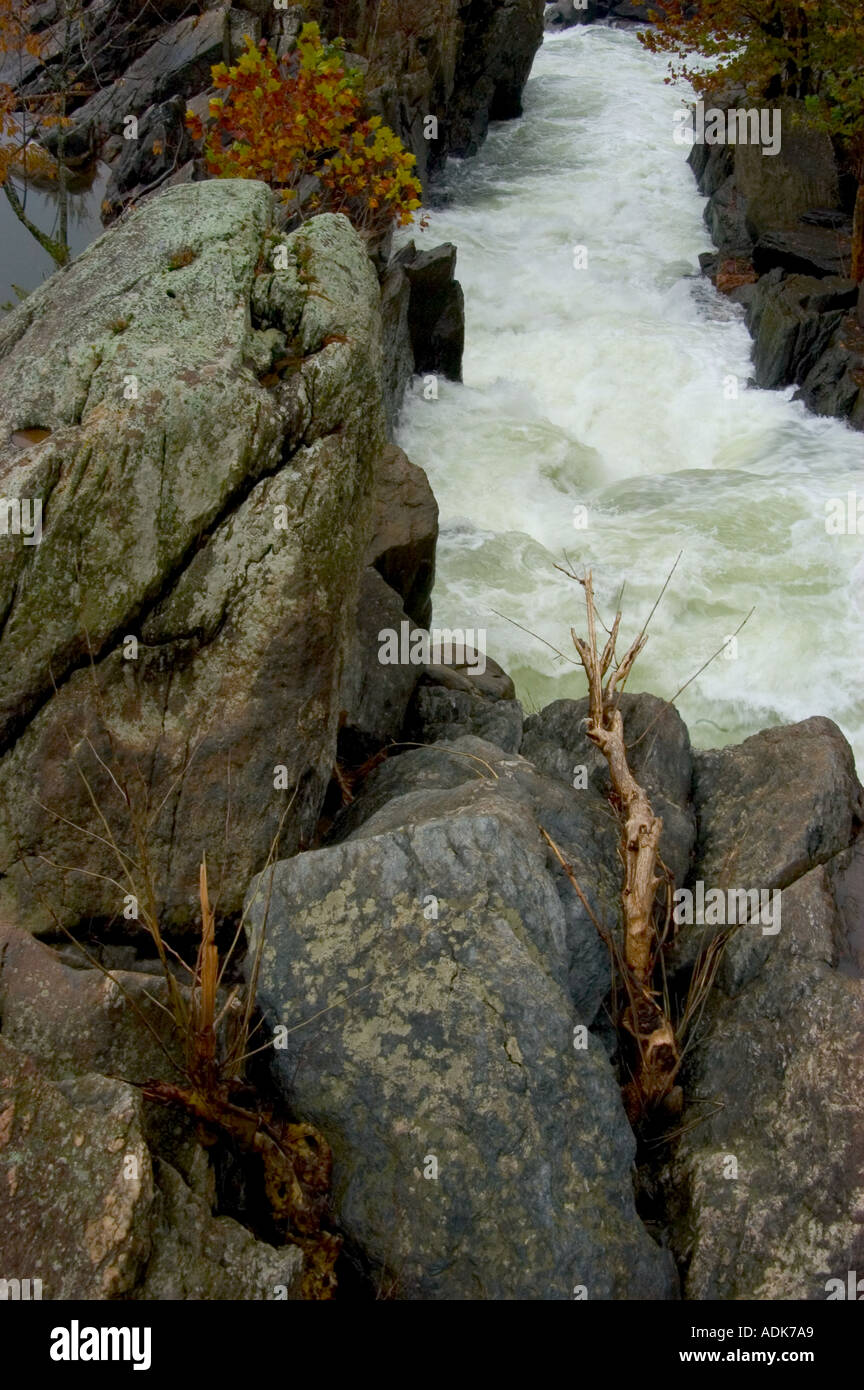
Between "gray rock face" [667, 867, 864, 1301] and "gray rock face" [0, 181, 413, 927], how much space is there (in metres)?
2.70

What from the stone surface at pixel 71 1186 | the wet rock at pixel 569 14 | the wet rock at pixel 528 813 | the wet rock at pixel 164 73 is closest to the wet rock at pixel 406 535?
the wet rock at pixel 528 813

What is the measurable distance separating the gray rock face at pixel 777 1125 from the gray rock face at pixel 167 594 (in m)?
2.70

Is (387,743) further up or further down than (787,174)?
further down

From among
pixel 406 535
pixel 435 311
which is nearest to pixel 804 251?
pixel 435 311

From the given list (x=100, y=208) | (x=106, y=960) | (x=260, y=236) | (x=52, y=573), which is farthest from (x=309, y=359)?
(x=100, y=208)

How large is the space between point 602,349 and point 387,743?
11.6m

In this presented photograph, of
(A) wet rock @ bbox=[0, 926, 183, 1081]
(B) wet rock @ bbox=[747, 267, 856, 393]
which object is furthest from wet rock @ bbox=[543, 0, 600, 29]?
(A) wet rock @ bbox=[0, 926, 183, 1081]

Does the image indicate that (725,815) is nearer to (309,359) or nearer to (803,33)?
(309,359)

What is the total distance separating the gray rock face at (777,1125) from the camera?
14.9 feet

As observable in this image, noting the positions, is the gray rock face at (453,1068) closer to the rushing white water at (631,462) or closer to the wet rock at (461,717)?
the wet rock at (461,717)

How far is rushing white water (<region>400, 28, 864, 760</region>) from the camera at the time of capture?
11.3 m

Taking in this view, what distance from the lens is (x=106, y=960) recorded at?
5.72 m

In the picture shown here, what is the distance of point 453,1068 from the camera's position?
4.62m

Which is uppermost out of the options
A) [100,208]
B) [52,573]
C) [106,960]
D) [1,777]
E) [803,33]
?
[803,33]
